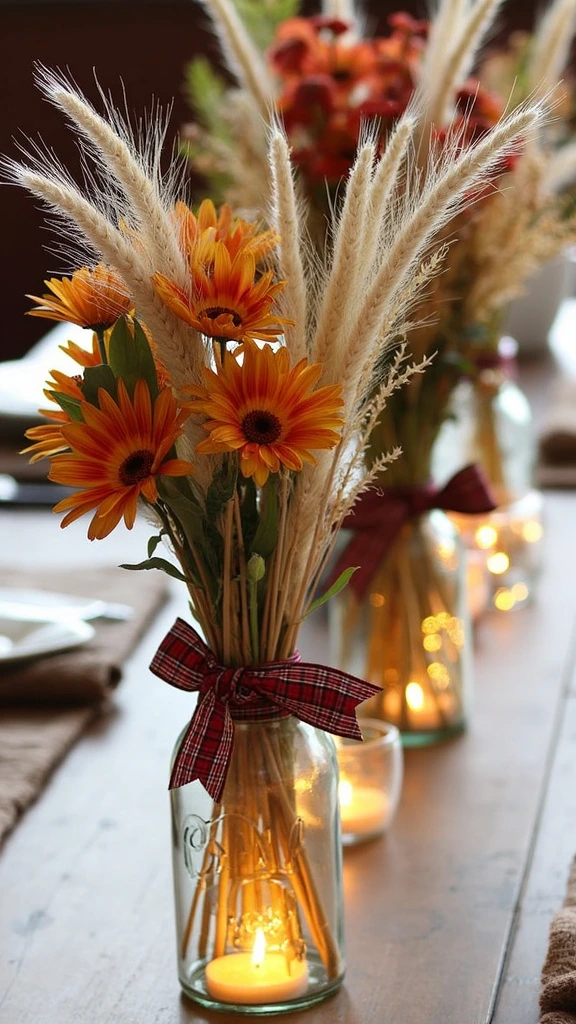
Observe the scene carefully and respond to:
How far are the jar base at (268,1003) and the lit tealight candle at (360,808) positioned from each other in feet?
0.63

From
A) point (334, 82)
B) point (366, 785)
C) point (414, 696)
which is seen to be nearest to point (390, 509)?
point (414, 696)

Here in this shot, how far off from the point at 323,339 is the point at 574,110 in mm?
1531

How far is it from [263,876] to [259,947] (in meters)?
0.04

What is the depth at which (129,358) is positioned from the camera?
0.67 metres

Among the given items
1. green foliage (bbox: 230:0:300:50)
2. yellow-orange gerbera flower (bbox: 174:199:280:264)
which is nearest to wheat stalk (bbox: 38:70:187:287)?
yellow-orange gerbera flower (bbox: 174:199:280:264)

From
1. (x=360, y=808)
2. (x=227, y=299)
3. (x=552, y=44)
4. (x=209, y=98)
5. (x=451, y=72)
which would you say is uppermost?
(x=209, y=98)

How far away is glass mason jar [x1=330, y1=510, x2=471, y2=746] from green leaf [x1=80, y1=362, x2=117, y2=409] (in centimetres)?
52

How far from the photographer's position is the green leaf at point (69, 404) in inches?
26.7

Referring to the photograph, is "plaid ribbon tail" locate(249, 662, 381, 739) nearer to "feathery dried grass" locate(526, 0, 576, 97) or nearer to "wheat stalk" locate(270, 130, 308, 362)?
"wheat stalk" locate(270, 130, 308, 362)

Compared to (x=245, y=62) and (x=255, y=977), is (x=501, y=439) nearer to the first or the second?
(x=245, y=62)

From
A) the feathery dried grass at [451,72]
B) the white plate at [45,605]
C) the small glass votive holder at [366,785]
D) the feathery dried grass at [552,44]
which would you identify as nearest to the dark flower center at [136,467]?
the small glass votive holder at [366,785]

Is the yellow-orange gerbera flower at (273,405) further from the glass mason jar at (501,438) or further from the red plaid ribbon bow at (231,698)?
the glass mason jar at (501,438)

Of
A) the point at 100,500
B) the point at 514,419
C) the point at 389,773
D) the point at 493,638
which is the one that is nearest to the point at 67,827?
the point at 389,773

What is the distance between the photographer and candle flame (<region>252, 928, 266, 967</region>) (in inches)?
29.4
